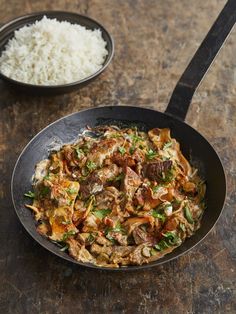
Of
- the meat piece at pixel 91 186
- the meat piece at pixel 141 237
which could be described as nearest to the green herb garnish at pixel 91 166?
the meat piece at pixel 91 186

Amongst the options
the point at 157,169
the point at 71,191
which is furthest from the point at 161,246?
the point at 71,191

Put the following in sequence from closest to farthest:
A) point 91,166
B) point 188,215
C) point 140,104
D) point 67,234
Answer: point 67,234, point 188,215, point 91,166, point 140,104

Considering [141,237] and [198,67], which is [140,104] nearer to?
[198,67]

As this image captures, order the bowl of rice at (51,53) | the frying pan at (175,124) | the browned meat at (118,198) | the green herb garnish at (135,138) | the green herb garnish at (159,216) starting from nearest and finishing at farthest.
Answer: the browned meat at (118,198) < the green herb garnish at (159,216) < the frying pan at (175,124) < the green herb garnish at (135,138) < the bowl of rice at (51,53)

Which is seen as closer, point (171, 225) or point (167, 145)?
point (171, 225)

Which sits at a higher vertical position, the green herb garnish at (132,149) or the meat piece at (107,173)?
the green herb garnish at (132,149)

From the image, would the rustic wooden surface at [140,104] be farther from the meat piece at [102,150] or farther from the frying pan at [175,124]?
the meat piece at [102,150]
